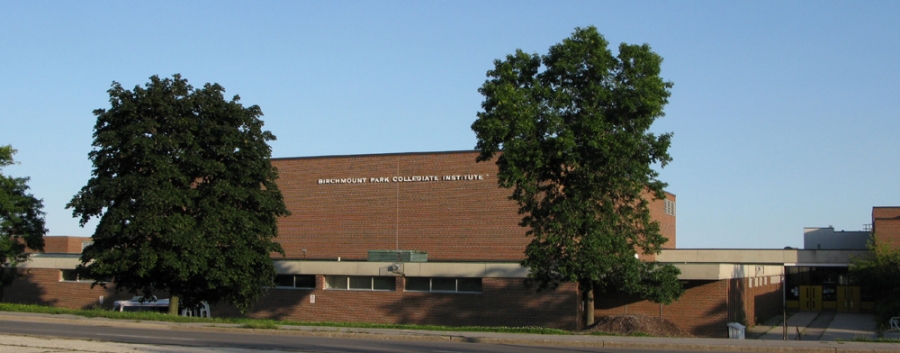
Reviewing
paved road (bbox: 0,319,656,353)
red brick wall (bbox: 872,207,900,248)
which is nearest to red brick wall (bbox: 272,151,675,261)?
paved road (bbox: 0,319,656,353)

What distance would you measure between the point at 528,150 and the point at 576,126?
1.82m

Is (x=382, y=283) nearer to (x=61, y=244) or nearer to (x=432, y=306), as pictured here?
(x=432, y=306)

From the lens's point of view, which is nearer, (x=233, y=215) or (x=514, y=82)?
(x=514, y=82)

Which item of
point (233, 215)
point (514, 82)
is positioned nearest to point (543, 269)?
point (514, 82)

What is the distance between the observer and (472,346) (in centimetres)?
2406

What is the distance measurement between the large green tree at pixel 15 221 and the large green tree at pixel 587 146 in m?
A: 30.8

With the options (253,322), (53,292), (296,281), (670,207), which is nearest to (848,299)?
(670,207)

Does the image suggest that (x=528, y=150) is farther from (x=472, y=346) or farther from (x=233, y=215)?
(x=233, y=215)

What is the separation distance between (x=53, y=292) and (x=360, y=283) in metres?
20.7

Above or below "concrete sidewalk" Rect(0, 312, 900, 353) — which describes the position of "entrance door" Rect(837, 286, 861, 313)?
below

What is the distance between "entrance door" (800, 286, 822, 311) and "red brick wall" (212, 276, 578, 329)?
33045 mm

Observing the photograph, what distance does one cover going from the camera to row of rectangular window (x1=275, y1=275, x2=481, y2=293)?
133 feet

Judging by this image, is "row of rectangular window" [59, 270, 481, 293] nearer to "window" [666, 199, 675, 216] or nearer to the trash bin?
the trash bin

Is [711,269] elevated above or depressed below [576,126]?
below
